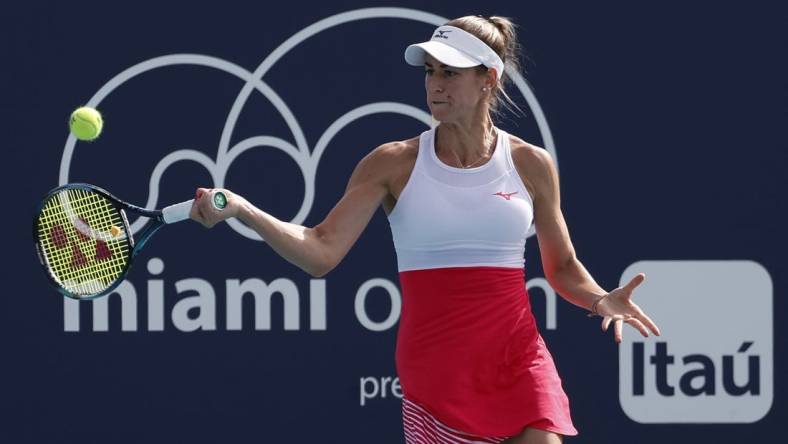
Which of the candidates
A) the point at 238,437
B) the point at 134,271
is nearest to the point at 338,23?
the point at 134,271

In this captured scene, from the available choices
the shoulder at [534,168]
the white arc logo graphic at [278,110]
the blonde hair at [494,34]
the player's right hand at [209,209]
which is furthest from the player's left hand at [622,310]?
the white arc logo graphic at [278,110]

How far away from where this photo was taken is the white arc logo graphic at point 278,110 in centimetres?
Result: 540

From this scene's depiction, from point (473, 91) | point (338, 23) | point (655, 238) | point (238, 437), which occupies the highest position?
point (338, 23)

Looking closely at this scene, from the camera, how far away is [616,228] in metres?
5.52

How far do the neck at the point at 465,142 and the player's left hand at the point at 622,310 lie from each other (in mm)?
510

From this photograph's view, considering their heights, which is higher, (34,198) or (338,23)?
(338,23)

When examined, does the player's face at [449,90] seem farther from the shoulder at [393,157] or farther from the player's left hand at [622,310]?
the player's left hand at [622,310]

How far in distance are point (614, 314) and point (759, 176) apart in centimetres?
223

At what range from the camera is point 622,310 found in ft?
11.8

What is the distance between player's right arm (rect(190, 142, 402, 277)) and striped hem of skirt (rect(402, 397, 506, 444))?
0.45 meters

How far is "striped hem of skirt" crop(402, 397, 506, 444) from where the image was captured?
357cm

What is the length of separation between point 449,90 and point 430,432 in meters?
0.91

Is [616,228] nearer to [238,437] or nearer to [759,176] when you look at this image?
[759,176]

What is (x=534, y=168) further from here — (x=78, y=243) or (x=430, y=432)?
(x=78, y=243)
